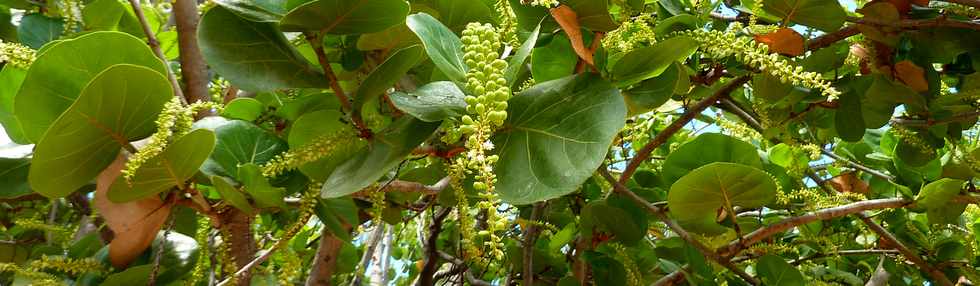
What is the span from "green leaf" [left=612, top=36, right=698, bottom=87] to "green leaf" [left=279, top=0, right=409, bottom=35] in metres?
0.30

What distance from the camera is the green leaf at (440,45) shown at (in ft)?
2.80

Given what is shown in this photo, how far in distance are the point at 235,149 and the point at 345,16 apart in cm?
29

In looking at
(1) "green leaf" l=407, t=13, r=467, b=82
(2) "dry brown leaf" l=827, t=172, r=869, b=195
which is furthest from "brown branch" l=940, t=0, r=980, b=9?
(1) "green leaf" l=407, t=13, r=467, b=82

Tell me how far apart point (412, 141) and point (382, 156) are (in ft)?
0.17

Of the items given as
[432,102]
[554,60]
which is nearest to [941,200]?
Result: [554,60]

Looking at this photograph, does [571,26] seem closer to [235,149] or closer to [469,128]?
[469,128]

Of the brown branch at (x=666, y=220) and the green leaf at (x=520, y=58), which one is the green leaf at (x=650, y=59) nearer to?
the green leaf at (x=520, y=58)

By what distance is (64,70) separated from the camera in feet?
2.88

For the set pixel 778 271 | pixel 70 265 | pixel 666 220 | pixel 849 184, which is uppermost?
pixel 70 265

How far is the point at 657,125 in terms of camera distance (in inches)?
100

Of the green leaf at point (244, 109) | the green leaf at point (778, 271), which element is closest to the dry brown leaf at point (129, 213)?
the green leaf at point (244, 109)

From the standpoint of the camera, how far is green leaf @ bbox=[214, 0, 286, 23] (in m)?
0.92

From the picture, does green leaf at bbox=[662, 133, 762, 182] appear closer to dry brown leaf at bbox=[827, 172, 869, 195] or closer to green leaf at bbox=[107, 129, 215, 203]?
dry brown leaf at bbox=[827, 172, 869, 195]

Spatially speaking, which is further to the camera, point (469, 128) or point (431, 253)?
point (431, 253)
